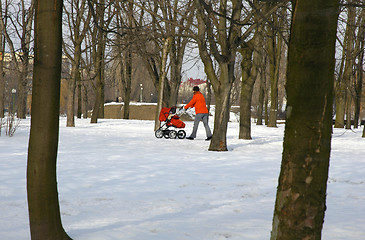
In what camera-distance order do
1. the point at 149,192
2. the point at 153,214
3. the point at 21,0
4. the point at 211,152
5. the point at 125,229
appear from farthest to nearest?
the point at 21,0, the point at 211,152, the point at 149,192, the point at 153,214, the point at 125,229

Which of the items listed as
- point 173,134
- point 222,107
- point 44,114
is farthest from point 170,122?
point 44,114

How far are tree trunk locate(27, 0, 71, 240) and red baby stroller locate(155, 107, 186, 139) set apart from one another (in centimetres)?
1156

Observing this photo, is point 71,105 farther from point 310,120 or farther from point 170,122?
point 310,120

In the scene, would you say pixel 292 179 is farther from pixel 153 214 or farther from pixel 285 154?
pixel 153 214

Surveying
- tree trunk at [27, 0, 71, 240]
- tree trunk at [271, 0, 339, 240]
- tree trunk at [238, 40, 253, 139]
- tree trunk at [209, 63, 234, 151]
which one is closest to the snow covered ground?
tree trunk at [27, 0, 71, 240]

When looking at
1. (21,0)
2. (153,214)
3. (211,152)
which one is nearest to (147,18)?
(21,0)

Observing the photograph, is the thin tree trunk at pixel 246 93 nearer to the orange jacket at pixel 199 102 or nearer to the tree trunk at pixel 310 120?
the orange jacket at pixel 199 102

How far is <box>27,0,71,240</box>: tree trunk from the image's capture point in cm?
313

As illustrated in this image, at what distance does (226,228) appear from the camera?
394 centimetres

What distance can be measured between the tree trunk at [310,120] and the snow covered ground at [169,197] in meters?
1.13

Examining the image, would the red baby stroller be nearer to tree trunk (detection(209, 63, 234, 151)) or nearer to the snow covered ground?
tree trunk (detection(209, 63, 234, 151))

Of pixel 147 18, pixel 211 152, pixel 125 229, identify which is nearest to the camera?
pixel 125 229

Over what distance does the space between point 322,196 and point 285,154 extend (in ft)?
1.14

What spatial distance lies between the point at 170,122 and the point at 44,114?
12.0 metres
